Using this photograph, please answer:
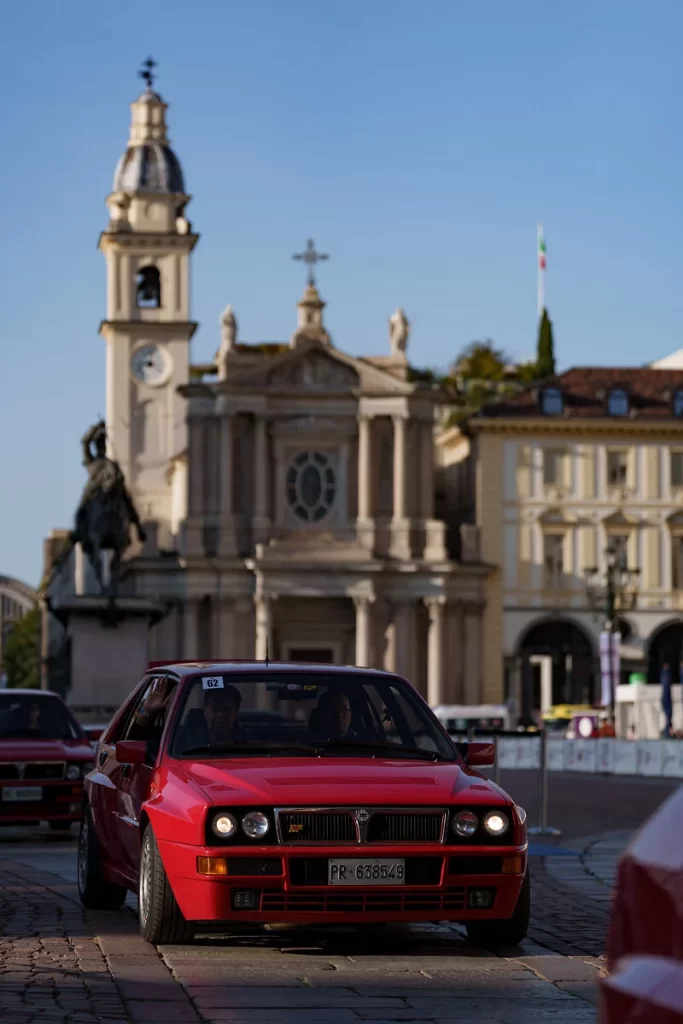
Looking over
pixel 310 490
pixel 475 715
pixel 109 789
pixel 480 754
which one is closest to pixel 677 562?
pixel 475 715

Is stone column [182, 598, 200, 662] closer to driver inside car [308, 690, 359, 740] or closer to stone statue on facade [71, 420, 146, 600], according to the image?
stone statue on facade [71, 420, 146, 600]

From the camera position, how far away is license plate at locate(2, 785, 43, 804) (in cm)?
1930

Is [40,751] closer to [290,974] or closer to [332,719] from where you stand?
[332,719]

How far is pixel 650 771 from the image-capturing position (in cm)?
3869

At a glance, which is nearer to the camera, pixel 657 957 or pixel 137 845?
pixel 657 957

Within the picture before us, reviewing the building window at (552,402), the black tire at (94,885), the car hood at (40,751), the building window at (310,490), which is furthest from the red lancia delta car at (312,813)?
the building window at (552,402)

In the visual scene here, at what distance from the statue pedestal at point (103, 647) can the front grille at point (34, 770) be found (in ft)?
62.6

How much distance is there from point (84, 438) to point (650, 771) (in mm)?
11981

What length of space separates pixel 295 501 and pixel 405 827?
241ft

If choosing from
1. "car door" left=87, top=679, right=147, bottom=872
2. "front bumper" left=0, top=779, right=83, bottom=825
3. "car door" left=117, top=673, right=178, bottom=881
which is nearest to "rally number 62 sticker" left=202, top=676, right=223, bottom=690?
"car door" left=117, top=673, right=178, bottom=881

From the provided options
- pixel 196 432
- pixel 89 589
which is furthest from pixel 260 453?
pixel 89 589

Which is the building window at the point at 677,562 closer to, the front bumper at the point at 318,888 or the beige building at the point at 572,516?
the beige building at the point at 572,516

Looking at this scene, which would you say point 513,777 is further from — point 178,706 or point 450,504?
point 450,504

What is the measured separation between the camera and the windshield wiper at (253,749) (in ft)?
32.0
